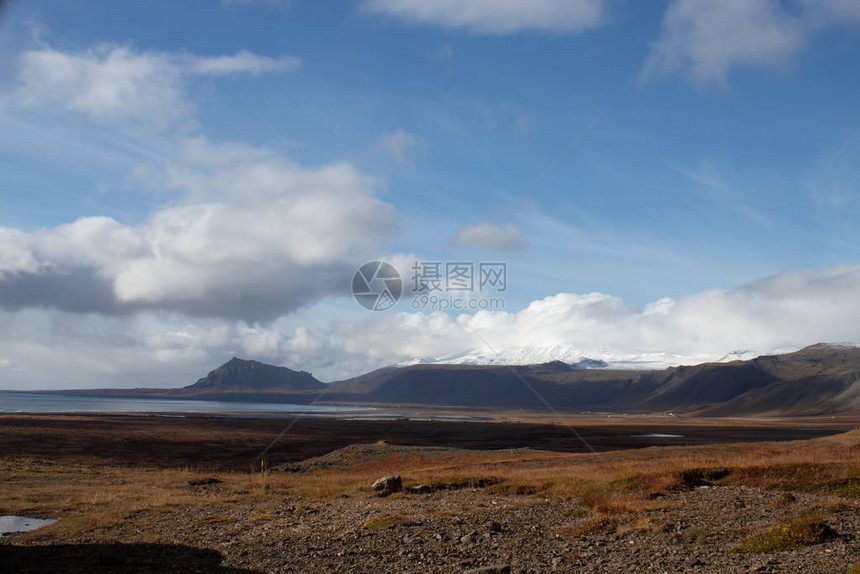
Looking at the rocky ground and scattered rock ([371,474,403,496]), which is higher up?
the rocky ground

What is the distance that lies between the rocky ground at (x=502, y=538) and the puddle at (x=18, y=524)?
289cm

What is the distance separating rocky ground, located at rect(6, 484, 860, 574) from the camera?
1191 cm

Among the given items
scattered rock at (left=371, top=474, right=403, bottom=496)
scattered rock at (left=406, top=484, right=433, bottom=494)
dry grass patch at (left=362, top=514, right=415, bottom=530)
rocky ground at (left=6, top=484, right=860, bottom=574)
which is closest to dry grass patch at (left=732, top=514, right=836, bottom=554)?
rocky ground at (left=6, top=484, right=860, bottom=574)

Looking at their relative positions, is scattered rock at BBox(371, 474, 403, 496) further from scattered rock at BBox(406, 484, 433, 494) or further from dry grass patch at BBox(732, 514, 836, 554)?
dry grass patch at BBox(732, 514, 836, 554)

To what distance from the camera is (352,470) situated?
155 feet

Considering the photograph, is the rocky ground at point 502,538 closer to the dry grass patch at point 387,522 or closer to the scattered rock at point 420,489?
the dry grass patch at point 387,522

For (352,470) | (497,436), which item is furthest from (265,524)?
(497,436)

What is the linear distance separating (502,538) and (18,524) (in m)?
16.6

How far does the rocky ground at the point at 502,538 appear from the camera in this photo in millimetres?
11914

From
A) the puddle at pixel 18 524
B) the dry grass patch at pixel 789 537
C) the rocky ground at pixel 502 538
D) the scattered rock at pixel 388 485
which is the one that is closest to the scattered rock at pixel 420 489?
the scattered rock at pixel 388 485

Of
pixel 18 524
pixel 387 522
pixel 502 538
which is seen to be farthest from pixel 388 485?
pixel 18 524

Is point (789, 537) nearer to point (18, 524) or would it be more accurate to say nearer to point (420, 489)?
point (420, 489)

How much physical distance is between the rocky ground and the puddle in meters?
2.89

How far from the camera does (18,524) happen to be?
2012 centimetres
